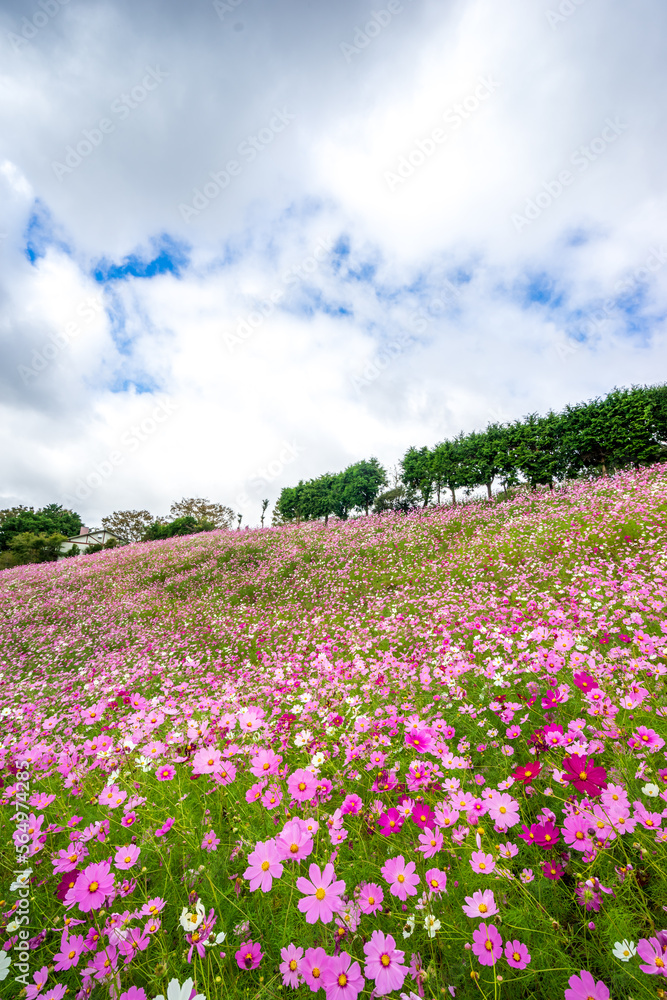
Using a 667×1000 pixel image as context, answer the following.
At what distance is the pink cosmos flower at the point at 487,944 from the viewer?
44.4 inches

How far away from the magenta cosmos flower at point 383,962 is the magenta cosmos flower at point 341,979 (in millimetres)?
51

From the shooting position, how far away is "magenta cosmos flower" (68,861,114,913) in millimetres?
1268

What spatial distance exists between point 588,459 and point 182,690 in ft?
74.0

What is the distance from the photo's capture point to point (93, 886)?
4.31 feet

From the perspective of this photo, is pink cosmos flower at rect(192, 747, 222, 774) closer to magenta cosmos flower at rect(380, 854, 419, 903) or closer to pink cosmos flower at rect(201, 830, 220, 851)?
pink cosmos flower at rect(201, 830, 220, 851)

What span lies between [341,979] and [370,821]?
3.55ft

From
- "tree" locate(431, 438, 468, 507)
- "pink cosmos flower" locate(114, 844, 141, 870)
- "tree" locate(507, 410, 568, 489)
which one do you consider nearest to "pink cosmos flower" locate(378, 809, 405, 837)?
"pink cosmos flower" locate(114, 844, 141, 870)

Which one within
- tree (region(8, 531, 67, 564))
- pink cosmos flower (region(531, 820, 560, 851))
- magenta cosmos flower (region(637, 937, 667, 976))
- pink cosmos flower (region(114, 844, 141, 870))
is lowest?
pink cosmos flower (region(114, 844, 141, 870))

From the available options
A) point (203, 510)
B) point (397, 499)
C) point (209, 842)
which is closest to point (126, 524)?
point (203, 510)

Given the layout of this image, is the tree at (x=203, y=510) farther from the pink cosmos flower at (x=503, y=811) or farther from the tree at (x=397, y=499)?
the pink cosmos flower at (x=503, y=811)

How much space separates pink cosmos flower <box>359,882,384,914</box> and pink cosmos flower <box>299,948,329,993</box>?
0.29 metres

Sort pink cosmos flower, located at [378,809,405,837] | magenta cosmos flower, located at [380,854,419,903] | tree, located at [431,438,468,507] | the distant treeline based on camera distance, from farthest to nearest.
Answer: tree, located at [431,438,468,507] < the distant treeline < pink cosmos flower, located at [378,809,405,837] < magenta cosmos flower, located at [380,854,419,903]

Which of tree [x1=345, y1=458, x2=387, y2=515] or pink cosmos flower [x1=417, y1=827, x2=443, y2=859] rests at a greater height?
tree [x1=345, y1=458, x2=387, y2=515]

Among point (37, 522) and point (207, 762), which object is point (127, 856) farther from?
point (37, 522)
